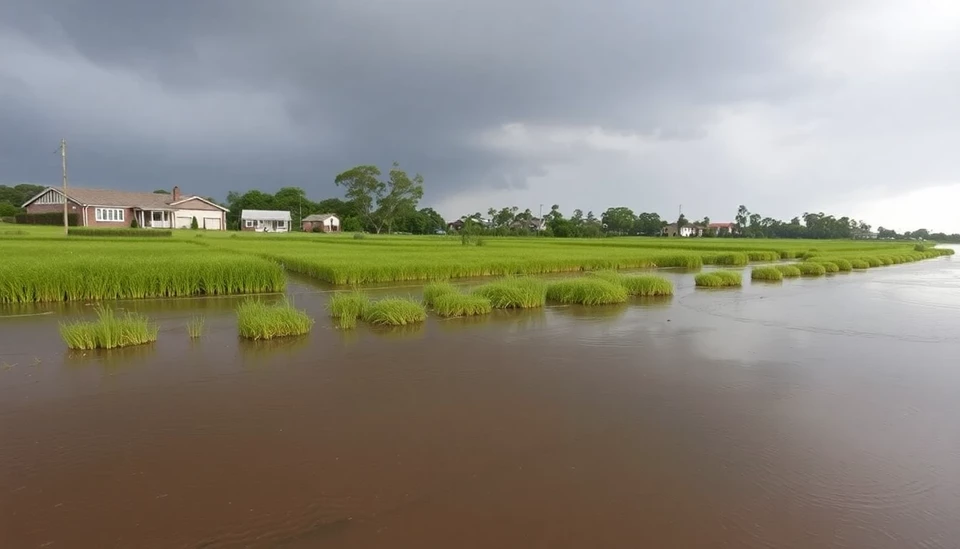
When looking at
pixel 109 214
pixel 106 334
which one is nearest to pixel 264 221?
pixel 109 214

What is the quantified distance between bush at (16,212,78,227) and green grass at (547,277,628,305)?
48875mm

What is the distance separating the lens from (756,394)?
23.1 feet

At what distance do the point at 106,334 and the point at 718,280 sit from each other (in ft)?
61.1

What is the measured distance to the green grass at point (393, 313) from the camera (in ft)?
36.4

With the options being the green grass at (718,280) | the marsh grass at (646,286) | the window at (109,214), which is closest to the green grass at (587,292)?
the marsh grass at (646,286)

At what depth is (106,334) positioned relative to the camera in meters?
8.53

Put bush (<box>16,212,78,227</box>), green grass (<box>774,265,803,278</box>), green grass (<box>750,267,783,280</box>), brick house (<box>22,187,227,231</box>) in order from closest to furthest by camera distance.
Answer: green grass (<box>750,267,783,280</box>)
green grass (<box>774,265,803,278</box>)
bush (<box>16,212,78,227</box>)
brick house (<box>22,187,227,231</box>)

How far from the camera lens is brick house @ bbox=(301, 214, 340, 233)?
249ft

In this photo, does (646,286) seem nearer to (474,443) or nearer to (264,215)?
(474,443)

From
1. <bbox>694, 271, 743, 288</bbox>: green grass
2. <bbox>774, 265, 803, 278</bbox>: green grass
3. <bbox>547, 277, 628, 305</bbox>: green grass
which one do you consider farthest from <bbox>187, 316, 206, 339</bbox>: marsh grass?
<bbox>774, 265, 803, 278</bbox>: green grass

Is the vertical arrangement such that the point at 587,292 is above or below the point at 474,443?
above

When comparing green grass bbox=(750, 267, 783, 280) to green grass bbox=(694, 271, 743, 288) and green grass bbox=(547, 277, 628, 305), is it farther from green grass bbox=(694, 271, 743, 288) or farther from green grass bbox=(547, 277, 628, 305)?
green grass bbox=(547, 277, 628, 305)

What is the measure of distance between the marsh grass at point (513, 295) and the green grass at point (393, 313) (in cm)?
267

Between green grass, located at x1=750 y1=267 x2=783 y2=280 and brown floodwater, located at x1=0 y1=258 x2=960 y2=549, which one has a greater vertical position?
green grass, located at x1=750 y1=267 x2=783 y2=280
